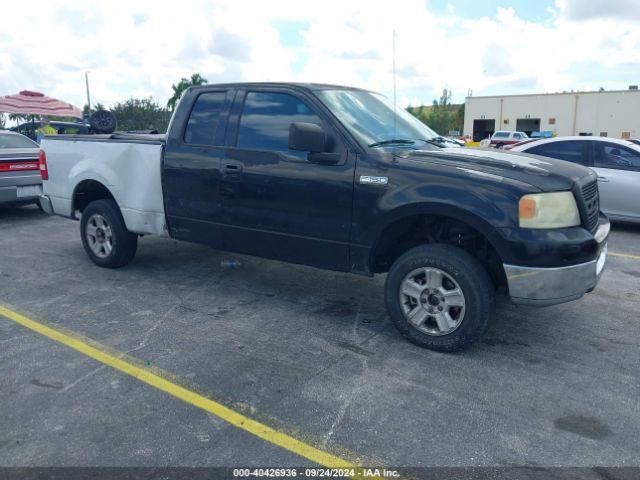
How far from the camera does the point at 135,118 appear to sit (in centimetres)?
3841

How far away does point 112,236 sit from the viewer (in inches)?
234

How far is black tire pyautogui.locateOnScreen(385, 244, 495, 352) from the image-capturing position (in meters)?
3.78

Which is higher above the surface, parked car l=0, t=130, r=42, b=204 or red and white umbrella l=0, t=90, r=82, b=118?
red and white umbrella l=0, t=90, r=82, b=118

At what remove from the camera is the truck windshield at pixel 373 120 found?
4391 millimetres

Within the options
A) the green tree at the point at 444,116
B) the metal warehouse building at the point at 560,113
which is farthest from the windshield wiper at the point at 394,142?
the green tree at the point at 444,116

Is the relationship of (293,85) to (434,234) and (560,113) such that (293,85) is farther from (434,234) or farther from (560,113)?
(560,113)

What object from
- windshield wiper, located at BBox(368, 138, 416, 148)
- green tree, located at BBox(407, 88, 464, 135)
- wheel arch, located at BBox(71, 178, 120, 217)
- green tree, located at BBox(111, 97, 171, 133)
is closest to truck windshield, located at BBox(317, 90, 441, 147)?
windshield wiper, located at BBox(368, 138, 416, 148)

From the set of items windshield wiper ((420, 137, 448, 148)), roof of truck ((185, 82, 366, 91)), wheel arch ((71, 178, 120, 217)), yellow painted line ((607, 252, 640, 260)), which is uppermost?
roof of truck ((185, 82, 366, 91))

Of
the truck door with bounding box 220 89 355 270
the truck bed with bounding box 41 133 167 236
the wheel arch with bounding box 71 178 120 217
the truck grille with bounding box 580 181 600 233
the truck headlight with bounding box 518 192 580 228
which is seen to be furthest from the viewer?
the wheel arch with bounding box 71 178 120 217

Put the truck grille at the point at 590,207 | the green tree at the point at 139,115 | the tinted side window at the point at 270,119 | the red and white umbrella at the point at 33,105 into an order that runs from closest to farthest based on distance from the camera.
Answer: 1. the truck grille at the point at 590,207
2. the tinted side window at the point at 270,119
3. the red and white umbrella at the point at 33,105
4. the green tree at the point at 139,115

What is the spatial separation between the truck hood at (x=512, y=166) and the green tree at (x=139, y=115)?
35.4 m

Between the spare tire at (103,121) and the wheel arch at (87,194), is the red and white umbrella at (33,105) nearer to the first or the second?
the spare tire at (103,121)

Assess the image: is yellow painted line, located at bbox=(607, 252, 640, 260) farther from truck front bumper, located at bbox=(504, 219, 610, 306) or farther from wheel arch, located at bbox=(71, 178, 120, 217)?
wheel arch, located at bbox=(71, 178, 120, 217)

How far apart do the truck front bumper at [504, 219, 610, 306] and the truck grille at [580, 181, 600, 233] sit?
0.30 metres
